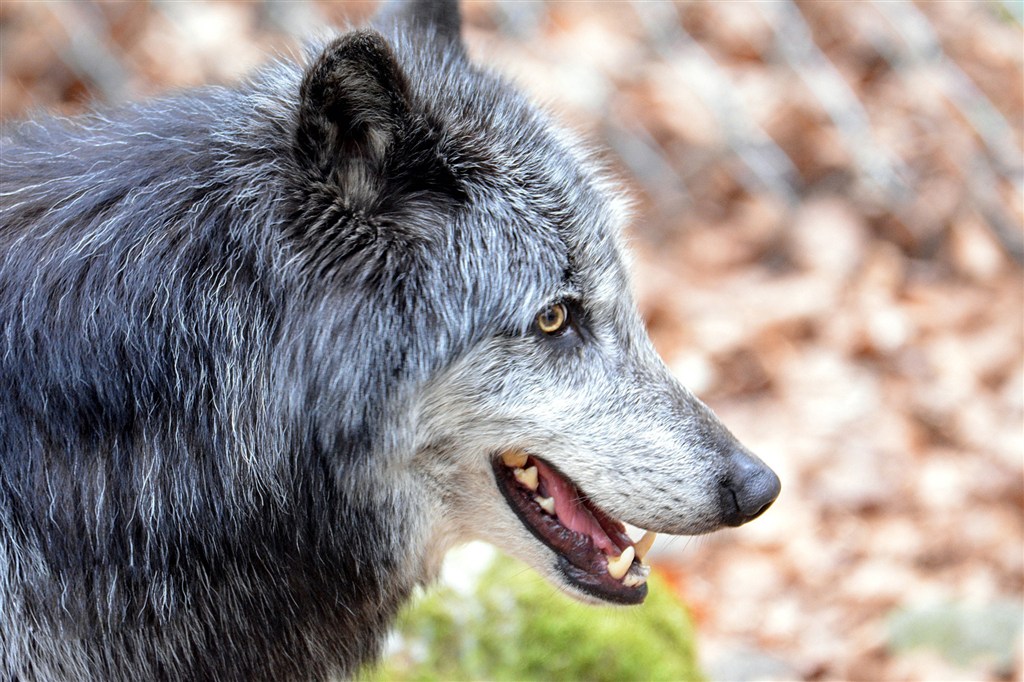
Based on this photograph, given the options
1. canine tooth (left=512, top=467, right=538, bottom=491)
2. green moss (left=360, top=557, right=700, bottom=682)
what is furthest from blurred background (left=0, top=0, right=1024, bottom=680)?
canine tooth (left=512, top=467, right=538, bottom=491)

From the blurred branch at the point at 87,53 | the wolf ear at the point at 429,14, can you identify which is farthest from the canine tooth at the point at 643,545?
the blurred branch at the point at 87,53

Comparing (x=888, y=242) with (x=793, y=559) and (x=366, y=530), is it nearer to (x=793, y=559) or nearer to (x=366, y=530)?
(x=793, y=559)

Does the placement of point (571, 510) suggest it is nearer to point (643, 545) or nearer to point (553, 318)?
point (643, 545)

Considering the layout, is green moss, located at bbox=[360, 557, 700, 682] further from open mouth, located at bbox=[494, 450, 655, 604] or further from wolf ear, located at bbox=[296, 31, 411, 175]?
wolf ear, located at bbox=[296, 31, 411, 175]

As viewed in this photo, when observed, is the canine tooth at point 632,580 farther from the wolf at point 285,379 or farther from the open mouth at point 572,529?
the wolf at point 285,379

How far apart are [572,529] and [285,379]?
2.64 feet

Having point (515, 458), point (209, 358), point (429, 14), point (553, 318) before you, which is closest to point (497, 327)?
point (553, 318)

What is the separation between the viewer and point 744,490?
102 inches

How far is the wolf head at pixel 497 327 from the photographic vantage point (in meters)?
2.32

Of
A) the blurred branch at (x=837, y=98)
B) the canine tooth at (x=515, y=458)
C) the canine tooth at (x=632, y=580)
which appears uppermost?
the blurred branch at (x=837, y=98)

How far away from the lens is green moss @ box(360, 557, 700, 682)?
3.41 m

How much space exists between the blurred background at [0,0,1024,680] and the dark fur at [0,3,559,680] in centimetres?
222

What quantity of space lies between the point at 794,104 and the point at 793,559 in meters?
3.08

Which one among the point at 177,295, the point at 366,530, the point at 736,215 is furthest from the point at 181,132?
the point at 736,215
